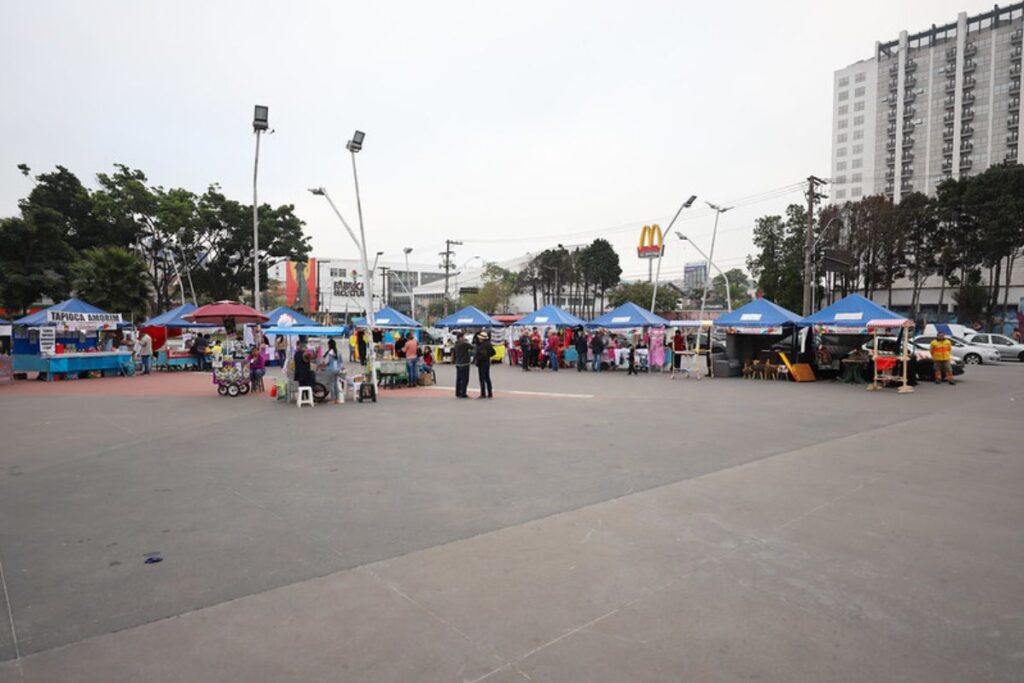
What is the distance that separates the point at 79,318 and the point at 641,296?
188ft

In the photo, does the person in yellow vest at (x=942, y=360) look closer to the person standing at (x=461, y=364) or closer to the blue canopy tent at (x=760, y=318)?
the blue canopy tent at (x=760, y=318)

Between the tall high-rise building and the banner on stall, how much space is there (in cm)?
10171

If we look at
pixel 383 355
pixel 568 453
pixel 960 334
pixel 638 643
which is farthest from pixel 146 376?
pixel 960 334

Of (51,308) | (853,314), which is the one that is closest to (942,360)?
(853,314)

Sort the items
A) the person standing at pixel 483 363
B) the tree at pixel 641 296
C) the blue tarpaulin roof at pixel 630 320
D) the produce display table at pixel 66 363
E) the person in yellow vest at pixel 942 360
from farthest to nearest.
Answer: the tree at pixel 641 296 → the blue tarpaulin roof at pixel 630 320 → the produce display table at pixel 66 363 → the person in yellow vest at pixel 942 360 → the person standing at pixel 483 363

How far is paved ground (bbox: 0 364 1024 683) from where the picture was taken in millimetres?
3164

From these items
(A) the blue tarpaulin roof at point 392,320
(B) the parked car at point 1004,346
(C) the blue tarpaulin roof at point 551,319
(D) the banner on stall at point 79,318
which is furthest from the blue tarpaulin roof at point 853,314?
(D) the banner on stall at point 79,318

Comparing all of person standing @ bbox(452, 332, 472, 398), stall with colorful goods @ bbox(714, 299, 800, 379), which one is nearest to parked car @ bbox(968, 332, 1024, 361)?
stall with colorful goods @ bbox(714, 299, 800, 379)

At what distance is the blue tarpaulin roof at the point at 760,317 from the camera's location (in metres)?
19.3

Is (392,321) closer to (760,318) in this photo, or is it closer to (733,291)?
(760,318)

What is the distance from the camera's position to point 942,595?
386 cm

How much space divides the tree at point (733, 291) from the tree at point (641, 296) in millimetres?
14705

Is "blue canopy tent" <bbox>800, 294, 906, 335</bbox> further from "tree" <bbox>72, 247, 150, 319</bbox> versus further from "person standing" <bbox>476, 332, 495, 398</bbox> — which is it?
"tree" <bbox>72, 247, 150, 319</bbox>

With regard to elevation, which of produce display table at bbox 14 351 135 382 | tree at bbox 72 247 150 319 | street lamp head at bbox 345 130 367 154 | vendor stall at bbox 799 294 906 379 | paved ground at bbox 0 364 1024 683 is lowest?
paved ground at bbox 0 364 1024 683
